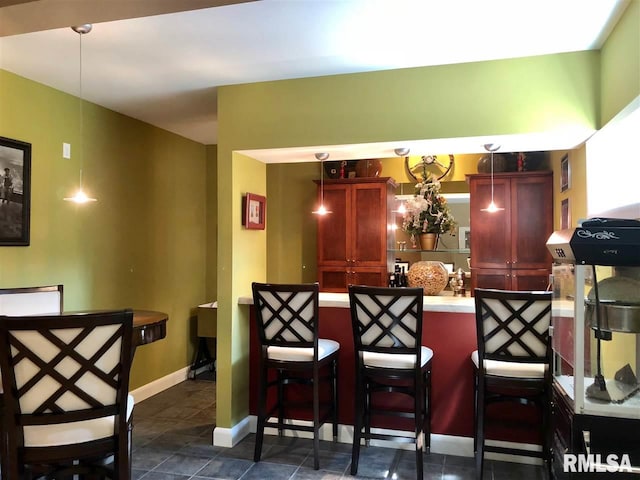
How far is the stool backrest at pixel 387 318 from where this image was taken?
2.71 m

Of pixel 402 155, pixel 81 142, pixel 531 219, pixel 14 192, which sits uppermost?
pixel 81 142

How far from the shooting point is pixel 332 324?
3.48m

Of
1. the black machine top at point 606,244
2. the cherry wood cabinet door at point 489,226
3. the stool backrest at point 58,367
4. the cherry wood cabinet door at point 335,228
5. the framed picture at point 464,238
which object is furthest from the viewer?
the cherry wood cabinet door at point 335,228

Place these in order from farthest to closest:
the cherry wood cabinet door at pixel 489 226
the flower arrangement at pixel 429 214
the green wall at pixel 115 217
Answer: the cherry wood cabinet door at pixel 489 226
the flower arrangement at pixel 429 214
the green wall at pixel 115 217

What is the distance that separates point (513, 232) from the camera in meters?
4.36

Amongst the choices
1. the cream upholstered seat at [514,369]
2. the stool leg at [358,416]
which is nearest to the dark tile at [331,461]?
the stool leg at [358,416]

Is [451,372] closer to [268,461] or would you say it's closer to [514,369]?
[514,369]

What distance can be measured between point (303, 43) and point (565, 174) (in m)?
2.37

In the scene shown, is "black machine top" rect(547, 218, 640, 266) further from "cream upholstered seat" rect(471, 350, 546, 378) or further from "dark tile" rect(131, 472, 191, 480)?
"dark tile" rect(131, 472, 191, 480)

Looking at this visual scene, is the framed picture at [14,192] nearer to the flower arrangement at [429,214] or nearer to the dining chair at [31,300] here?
the dining chair at [31,300]

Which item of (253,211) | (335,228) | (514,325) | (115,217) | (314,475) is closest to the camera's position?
(514,325)

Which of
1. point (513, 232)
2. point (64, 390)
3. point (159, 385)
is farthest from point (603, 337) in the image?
point (159, 385)

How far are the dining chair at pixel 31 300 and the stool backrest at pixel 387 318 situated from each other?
7.00 feet

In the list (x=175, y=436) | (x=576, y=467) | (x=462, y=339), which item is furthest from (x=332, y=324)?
(x=576, y=467)
